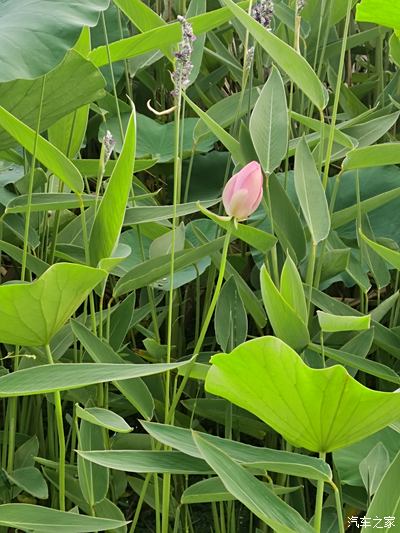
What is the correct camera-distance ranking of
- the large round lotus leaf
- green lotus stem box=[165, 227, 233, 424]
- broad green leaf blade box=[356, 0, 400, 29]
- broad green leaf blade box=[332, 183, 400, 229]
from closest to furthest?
the large round lotus leaf → green lotus stem box=[165, 227, 233, 424] → broad green leaf blade box=[356, 0, 400, 29] → broad green leaf blade box=[332, 183, 400, 229]

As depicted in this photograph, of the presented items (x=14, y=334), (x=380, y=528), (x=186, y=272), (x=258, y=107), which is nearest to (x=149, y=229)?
(x=186, y=272)

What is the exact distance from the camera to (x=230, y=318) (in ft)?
2.52

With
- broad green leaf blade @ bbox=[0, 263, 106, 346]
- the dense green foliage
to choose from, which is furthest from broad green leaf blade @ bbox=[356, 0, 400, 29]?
broad green leaf blade @ bbox=[0, 263, 106, 346]

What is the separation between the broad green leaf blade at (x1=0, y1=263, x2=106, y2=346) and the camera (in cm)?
55

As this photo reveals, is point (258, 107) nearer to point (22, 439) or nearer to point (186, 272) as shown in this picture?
point (186, 272)

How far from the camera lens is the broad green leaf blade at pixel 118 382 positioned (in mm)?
683

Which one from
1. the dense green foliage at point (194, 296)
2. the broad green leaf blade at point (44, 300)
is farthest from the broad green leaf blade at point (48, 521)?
the broad green leaf blade at point (44, 300)

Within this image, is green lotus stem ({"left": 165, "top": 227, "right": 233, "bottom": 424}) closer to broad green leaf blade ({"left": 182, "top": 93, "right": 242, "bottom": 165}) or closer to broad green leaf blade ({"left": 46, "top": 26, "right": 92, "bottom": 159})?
broad green leaf blade ({"left": 182, "top": 93, "right": 242, "bottom": 165})

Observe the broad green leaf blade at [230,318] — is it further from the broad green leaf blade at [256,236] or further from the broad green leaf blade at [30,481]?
the broad green leaf blade at [30,481]

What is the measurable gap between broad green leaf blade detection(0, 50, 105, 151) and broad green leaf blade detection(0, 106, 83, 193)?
0.07 metres

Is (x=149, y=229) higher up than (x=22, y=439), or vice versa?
(x=149, y=229)

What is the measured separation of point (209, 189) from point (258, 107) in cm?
30

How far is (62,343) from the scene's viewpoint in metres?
0.78

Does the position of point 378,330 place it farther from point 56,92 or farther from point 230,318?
point 56,92
